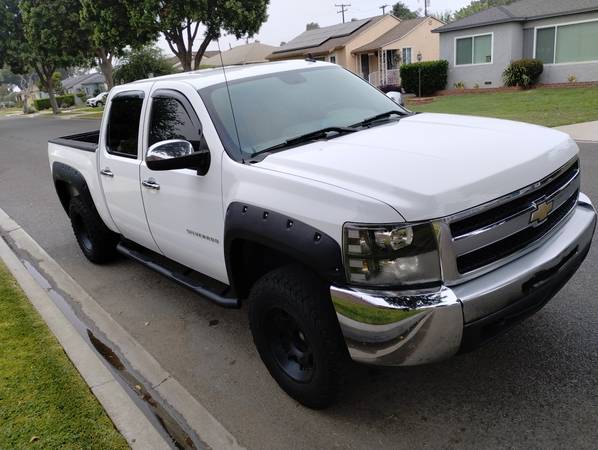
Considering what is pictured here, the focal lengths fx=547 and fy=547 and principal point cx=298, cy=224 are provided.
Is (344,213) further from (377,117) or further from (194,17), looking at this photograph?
(194,17)

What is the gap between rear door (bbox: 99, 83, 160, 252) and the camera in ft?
14.3

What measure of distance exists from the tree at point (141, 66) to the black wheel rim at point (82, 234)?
40625 millimetres

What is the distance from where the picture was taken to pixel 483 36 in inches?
963

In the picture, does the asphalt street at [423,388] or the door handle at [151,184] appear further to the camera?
the door handle at [151,184]

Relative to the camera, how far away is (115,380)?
3.66 m

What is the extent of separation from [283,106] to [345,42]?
3531cm

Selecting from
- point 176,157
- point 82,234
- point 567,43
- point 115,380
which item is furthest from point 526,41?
point 115,380

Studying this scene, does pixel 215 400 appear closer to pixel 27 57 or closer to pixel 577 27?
pixel 577 27

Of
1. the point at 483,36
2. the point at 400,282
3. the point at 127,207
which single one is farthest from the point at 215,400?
the point at 483,36

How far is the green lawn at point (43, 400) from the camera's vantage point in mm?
3074

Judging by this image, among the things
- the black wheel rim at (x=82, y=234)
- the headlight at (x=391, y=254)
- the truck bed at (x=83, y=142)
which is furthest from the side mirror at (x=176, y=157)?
the black wheel rim at (x=82, y=234)

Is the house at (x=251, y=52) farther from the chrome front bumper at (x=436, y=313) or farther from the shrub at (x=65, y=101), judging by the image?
the chrome front bumper at (x=436, y=313)

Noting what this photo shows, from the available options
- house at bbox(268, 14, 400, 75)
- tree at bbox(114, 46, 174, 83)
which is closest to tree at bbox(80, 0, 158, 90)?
house at bbox(268, 14, 400, 75)

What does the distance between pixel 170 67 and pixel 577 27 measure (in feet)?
111
